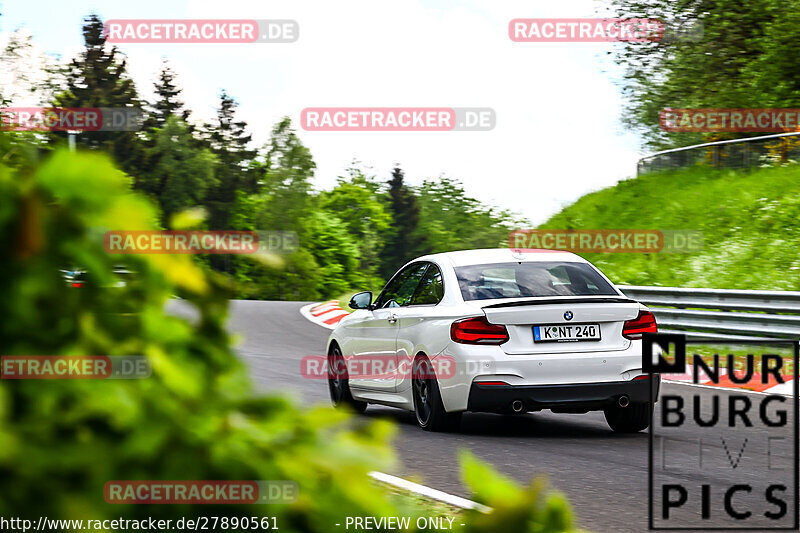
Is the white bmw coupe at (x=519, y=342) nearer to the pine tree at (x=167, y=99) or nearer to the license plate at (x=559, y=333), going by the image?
the license plate at (x=559, y=333)

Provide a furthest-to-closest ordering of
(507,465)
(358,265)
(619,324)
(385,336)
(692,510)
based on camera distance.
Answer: (358,265), (385,336), (619,324), (507,465), (692,510)

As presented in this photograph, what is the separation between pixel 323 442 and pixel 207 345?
7.3 inches

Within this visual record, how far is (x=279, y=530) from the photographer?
1.34 meters

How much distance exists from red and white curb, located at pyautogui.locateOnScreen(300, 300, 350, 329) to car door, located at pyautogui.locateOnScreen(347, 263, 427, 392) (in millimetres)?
12327

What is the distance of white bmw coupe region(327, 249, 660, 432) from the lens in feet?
28.2

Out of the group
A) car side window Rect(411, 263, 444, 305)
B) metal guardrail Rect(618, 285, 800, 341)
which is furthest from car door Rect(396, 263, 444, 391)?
metal guardrail Rect(618, 285, 800, 341)

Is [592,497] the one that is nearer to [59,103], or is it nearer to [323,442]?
[323,442]

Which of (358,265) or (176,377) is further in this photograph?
(358,265)

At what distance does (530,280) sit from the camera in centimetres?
921

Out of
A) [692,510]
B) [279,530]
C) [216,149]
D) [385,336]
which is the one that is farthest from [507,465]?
[216,149]

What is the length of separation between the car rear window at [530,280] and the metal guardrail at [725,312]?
4.70m

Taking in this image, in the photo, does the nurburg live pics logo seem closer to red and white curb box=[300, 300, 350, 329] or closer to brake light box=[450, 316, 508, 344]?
brake light box=[450, 316, 508, 344]

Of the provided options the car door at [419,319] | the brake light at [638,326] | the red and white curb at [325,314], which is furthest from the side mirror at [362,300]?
the red and white curb at [325,314]

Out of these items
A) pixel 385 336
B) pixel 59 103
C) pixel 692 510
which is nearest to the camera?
pixel 692 510
